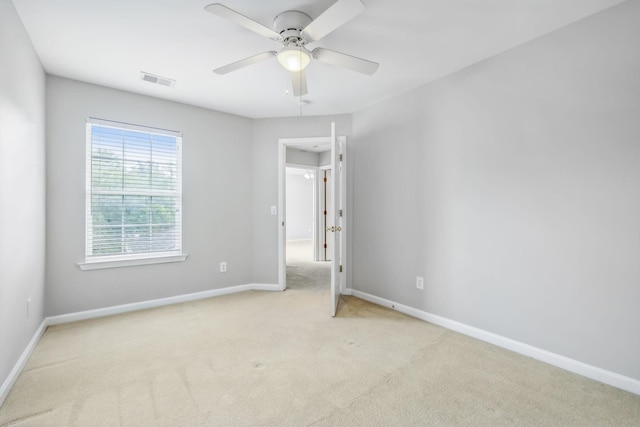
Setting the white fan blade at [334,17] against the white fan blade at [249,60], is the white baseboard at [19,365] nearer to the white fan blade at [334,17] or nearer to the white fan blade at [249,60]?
the white fan blade at [249,60]

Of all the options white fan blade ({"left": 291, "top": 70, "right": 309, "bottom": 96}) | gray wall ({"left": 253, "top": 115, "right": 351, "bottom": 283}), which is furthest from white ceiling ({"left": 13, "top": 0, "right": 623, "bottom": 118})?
gray wall ({"left": 253, "top": 115, "right": 351, "bottom": 283})

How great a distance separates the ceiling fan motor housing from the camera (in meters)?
1.91

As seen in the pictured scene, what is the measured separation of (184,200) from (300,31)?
255 cm

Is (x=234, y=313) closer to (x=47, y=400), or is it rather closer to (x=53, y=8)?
(x=47, y=400)

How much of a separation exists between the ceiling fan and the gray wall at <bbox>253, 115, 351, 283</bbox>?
6.16ft

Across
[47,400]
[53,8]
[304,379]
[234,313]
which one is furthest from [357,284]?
[53,8]

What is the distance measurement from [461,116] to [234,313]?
10.1ft

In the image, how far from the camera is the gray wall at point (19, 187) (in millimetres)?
1812

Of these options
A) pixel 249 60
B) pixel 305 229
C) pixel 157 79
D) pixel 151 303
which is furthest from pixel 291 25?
pixel 305 229

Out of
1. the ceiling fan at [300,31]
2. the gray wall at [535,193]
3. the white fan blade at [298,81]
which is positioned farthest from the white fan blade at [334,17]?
the gray wall at [535,193]

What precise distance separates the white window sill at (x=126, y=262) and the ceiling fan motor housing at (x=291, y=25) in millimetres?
2786

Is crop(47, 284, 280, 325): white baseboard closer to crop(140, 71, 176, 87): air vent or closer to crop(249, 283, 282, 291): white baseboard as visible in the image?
crop(249, 283, 282, 291): white baseboard

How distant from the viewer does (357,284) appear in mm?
3959

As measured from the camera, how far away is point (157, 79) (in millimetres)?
2955
